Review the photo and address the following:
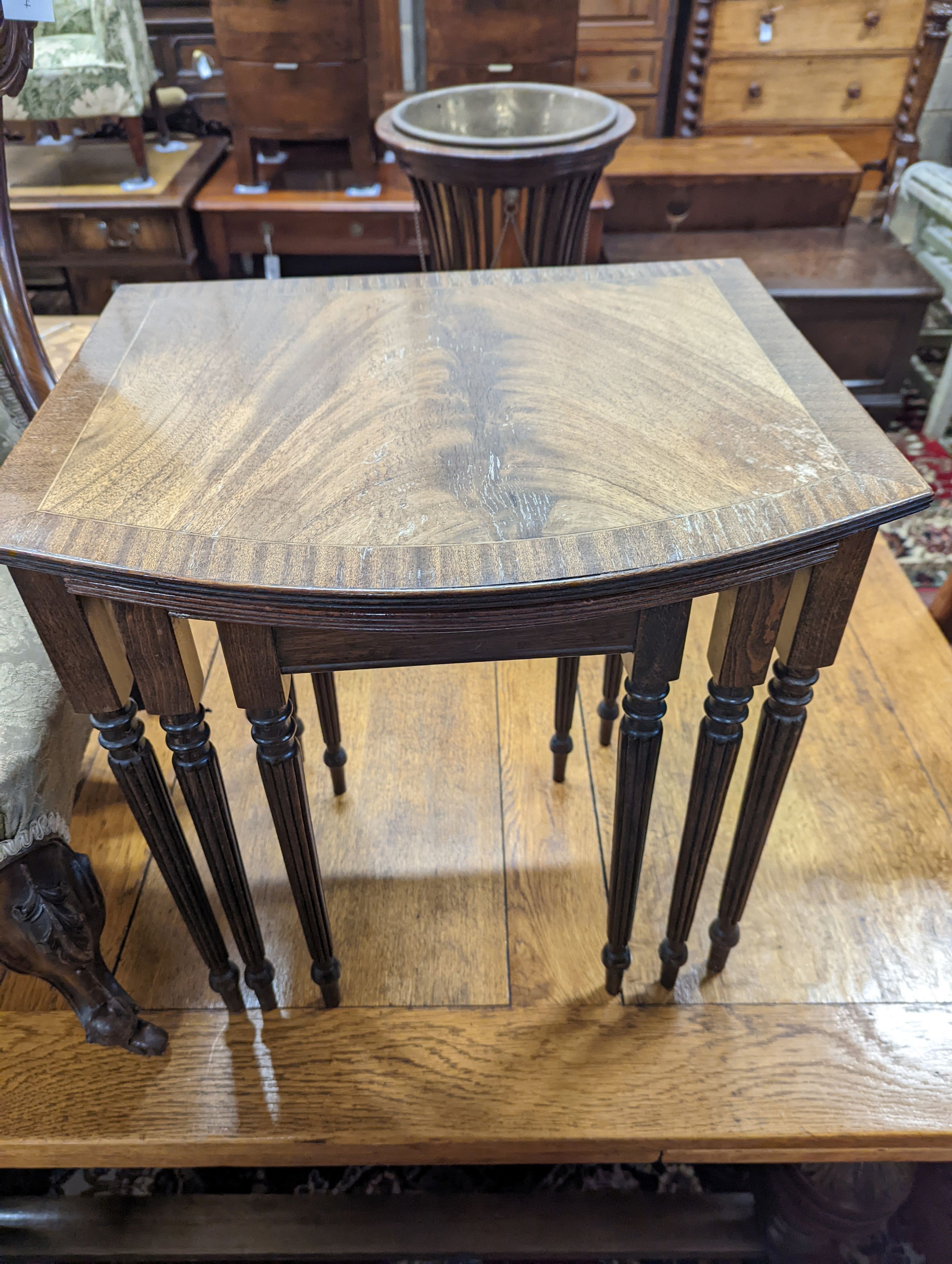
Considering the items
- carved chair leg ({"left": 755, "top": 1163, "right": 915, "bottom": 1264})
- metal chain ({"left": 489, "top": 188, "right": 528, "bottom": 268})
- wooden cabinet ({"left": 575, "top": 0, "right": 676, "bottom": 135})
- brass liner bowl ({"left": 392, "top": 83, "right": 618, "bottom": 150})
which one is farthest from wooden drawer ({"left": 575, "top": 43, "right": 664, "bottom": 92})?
carved chair leg ({"left": 755, "top": 1163, "right": 915, "bottom": 1264})

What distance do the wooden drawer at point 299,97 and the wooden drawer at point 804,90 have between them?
3.32 feet

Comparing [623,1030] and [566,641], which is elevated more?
[566,641]

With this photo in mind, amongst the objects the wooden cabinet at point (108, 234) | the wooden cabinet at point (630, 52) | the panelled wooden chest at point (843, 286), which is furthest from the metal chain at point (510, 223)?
the wooden cabinet at point (630, 52)

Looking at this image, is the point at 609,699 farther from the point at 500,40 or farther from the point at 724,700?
the point at 500,40

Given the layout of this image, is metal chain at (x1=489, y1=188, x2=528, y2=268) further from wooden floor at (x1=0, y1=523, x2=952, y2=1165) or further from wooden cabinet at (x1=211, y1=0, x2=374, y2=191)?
wooden cabinet at (x1=211, y1=0, x2=374, y2=191)

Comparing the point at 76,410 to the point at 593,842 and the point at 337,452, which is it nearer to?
the point at 337,452

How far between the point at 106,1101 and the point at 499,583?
0.69 metres

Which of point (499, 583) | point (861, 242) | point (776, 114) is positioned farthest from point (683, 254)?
point (499, 583)

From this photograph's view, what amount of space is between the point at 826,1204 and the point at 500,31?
2.17 meters

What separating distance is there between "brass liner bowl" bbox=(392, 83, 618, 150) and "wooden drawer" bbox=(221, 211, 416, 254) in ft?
2.64

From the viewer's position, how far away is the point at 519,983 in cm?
96

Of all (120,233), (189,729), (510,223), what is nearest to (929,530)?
(510,223)

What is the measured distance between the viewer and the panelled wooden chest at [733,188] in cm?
213

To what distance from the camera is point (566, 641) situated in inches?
25.9
